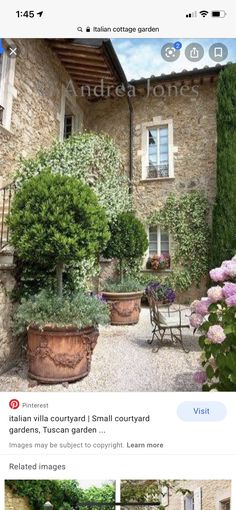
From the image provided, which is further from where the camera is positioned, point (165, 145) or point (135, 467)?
point (165, 145)

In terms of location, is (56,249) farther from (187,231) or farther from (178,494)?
(187,231)

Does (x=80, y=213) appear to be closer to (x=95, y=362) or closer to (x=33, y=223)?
(x=33, y=223)

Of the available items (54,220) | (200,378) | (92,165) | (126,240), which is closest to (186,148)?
(92,165)

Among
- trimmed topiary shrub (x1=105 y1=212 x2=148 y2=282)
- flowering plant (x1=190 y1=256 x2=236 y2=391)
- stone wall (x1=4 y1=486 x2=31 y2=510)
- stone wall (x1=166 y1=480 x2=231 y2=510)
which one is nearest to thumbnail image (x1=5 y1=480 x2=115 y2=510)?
stone wall (x1=4 y1=486 x2=31 y2=510)

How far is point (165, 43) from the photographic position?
0.83m

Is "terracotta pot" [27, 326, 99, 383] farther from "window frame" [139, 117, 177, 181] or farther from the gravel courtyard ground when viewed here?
"window frame" [139, 117, 177, 181]

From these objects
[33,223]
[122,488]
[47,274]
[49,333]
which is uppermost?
[33,223]

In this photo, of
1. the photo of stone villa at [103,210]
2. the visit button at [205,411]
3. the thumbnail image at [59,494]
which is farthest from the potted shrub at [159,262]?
the thumbnail image at [59,494]

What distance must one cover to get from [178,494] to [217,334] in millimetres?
401

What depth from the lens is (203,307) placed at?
0.96 m

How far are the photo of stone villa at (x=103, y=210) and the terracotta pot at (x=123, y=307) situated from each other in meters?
0.01

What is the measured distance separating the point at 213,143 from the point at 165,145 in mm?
548
